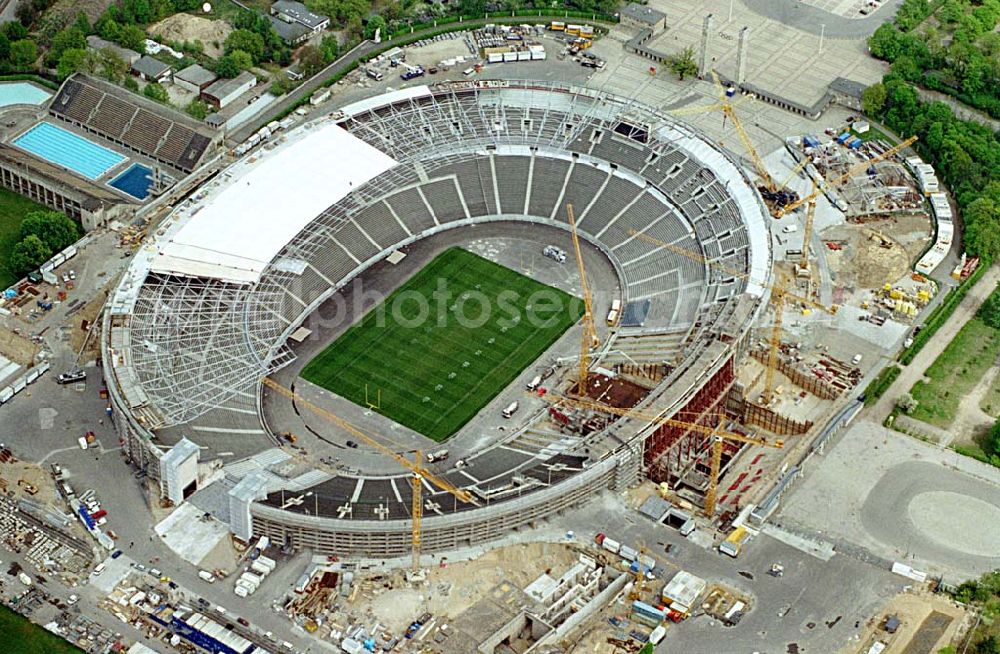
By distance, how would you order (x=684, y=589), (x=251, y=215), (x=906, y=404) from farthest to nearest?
(x=251, y=215), (x=906, y=404), (x=684, y=589)

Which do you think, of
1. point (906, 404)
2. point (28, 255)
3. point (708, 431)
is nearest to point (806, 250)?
point (906, 404)

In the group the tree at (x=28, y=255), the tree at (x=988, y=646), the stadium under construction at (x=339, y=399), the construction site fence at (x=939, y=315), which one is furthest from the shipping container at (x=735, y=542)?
the tree at (x=28, y=255)

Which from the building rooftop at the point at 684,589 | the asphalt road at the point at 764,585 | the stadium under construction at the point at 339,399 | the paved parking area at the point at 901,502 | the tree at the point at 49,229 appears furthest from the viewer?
the tree at the point at 49,229

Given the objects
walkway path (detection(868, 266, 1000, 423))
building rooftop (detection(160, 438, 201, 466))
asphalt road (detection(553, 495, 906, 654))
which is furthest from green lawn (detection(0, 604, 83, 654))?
walkway path (detection(868, 266, 1000, 423))

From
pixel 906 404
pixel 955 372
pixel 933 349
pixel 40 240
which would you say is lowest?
pixel 40 240

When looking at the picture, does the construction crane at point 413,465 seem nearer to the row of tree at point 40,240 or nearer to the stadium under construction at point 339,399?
the stadium under construction at point 339,399

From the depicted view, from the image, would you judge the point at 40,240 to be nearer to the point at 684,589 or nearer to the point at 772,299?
the point at 772,299

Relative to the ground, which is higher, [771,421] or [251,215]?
[771,421]

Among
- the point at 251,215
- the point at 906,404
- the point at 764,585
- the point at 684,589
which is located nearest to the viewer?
the point at 684,589
